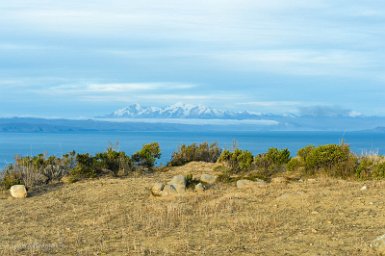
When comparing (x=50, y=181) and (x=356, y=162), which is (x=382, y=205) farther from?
(x=50, y=181)

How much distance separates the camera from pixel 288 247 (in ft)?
32.9

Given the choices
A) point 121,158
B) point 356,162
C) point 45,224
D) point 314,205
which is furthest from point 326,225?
point 121,158

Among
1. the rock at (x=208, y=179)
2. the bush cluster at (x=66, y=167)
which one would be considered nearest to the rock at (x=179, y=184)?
the rock at (x=208, y=179)

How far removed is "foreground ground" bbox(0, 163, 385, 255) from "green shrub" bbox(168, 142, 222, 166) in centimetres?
546

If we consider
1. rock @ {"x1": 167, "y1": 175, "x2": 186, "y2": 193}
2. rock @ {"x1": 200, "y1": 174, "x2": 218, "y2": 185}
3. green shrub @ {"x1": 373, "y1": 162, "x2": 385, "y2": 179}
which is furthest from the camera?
green shrub @ {"x1": 373, "y1": 162, "x2": 385, "y2": 179}

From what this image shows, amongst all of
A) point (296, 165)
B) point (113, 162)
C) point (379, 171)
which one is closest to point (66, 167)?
point (113, 162)

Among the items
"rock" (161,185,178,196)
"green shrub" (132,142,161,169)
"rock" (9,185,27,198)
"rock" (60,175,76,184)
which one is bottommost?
"rock" (9,185,27,198)

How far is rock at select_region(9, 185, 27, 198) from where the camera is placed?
17109 mm

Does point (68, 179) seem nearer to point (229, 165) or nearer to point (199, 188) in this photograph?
point (199, 188)

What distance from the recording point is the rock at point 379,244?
9.41m

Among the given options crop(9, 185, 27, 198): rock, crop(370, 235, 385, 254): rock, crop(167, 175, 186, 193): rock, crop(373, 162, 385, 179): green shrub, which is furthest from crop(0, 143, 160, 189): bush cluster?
crop(370, 235, 385, 254): rock

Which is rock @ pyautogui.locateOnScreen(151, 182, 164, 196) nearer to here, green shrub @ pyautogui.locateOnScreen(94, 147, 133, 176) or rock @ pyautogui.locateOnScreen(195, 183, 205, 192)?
rock @ pyautogui.locateOnScreen(195, 183, 205, 192)

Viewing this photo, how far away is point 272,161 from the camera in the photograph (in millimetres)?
20641

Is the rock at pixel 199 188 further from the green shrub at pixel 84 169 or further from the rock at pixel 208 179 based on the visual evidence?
the green shrub at pixel 84 169
